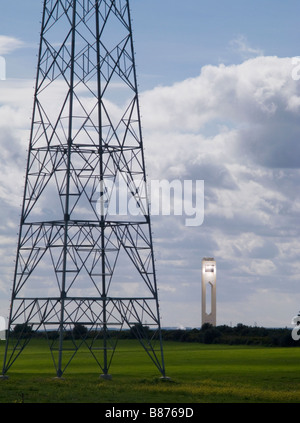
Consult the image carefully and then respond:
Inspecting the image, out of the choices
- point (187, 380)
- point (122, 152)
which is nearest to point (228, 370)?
point (187, 380)

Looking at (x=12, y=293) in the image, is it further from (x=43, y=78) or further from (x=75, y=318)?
(x=43, y=78)

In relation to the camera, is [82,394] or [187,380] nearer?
[82,394]

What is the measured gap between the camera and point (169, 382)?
41.8 metres

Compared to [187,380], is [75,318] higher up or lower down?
higher up

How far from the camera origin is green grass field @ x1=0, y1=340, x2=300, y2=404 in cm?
3484

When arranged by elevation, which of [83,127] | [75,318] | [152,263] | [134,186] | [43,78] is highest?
[43,78]

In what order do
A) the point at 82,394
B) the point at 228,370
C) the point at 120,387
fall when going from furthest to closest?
the point at 228,370
the point at 120,387
the point at 82,394

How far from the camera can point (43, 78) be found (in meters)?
43.6

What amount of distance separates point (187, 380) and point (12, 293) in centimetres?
973

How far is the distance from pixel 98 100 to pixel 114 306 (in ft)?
33.0

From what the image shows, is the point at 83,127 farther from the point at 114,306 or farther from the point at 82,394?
the point at 82,394

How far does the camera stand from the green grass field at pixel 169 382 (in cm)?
3484

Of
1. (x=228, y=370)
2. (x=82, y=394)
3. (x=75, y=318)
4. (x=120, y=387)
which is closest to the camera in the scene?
(x=82, y=394)
